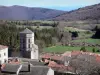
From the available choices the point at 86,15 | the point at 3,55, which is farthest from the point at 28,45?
the point at 86,15

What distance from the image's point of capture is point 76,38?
238 feet

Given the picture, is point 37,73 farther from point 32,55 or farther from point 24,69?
point 32,55

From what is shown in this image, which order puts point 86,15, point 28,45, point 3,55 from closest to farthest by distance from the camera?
point 3,55 < point 28,45 < point 86,15

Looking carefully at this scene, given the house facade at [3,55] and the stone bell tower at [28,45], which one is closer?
the house facade at [3,55]

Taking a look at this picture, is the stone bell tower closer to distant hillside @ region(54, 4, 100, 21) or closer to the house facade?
the house facade

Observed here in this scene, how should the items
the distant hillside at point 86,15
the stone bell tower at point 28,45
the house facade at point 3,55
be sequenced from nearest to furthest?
the house facade at point 3,55 < the stone bell tower at point 28,45 < the distant hillside at point 86,15

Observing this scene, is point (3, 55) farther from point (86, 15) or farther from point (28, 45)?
point (86, 15)

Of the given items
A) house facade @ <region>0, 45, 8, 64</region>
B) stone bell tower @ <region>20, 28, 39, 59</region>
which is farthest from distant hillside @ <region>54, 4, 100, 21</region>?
house facade @ <region>0, 45, 8, 64</region>

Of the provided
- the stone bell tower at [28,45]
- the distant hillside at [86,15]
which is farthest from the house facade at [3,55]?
the distant hillside at [86,15]

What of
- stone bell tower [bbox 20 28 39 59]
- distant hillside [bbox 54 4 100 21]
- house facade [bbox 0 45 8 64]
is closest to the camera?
house facade [bbox 0 45 8 64]

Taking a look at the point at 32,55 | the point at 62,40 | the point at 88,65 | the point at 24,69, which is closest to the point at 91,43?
the point at 62,40

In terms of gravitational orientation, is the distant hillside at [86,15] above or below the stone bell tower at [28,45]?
above

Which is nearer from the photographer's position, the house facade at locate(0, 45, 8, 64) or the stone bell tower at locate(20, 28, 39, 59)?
the house facade at locate(0, 45, 8, 64)

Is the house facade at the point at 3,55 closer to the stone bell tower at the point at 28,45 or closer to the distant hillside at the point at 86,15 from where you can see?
the stone bell tower at the point at 28,45
